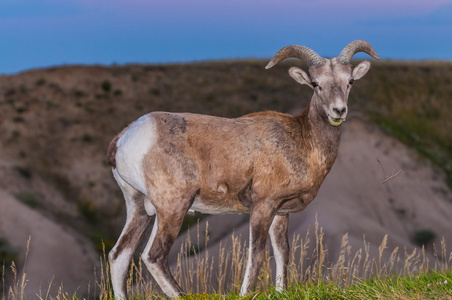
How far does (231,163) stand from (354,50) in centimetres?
272

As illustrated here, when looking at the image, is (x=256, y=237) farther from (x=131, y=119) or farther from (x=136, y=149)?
(x=131, y=119)

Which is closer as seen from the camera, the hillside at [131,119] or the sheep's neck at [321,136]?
the sheep's neck at [321,136]

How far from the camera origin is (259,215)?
9617mm

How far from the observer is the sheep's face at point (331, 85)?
30.8ft

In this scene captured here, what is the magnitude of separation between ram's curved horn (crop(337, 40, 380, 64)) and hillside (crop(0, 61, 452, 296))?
89.7 ft

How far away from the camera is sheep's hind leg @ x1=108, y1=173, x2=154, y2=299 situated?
33.7 ft

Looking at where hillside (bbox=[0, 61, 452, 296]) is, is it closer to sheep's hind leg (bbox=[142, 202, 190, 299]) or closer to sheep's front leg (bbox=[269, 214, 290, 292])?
sheep's front leg (bbox=[269, 214, 290, 292])

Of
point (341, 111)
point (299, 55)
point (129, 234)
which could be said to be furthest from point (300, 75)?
point (129, 234)

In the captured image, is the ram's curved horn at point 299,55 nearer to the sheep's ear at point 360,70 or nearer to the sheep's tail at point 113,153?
the sheep's ear at point 360,70

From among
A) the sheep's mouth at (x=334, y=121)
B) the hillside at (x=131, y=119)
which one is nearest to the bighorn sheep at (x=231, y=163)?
the sheep's mouth at (x=334, y=121)

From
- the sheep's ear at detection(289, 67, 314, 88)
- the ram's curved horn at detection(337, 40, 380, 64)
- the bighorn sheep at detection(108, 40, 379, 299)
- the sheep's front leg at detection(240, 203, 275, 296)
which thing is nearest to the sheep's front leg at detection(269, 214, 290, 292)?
the bighorn sheep at detection(108, 40, 379, 299)

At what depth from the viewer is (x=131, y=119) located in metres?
49.1

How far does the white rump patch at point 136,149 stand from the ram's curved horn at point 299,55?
2034mm

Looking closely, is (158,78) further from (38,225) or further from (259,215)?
(259,215)
